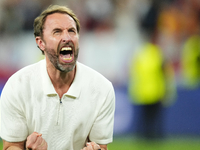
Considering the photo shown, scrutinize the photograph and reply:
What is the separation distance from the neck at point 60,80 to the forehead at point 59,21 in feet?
0.98

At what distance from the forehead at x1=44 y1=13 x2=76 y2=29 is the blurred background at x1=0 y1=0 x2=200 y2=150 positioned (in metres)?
2.69

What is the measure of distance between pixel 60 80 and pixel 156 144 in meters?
2.75

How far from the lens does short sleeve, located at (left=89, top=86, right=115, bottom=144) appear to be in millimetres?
2848

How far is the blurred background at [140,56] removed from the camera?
17.6ft

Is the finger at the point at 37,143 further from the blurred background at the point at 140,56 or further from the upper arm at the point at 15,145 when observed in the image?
the blurred background at the point at 140,56

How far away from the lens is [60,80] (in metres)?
2.84

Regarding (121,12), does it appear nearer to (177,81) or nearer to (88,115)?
(177,81)

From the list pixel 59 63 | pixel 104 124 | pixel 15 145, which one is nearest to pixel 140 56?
pixel 104 124

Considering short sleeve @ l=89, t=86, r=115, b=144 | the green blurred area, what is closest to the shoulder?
short sleeve @ l=89, t=86, r=115, b=144

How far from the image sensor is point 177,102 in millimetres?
5594

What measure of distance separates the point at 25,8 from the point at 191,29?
8.43 feet

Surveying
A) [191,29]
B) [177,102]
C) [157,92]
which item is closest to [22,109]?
[157,92]

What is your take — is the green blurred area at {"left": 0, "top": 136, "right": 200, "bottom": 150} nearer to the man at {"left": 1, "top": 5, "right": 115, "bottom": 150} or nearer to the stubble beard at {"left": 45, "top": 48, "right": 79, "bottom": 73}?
the man at {"left": 1, "top": 5, "right": 115, "bottom": 150}

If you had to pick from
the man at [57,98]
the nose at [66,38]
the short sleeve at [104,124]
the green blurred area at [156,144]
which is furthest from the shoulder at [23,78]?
the green blurred area at [156,144]
